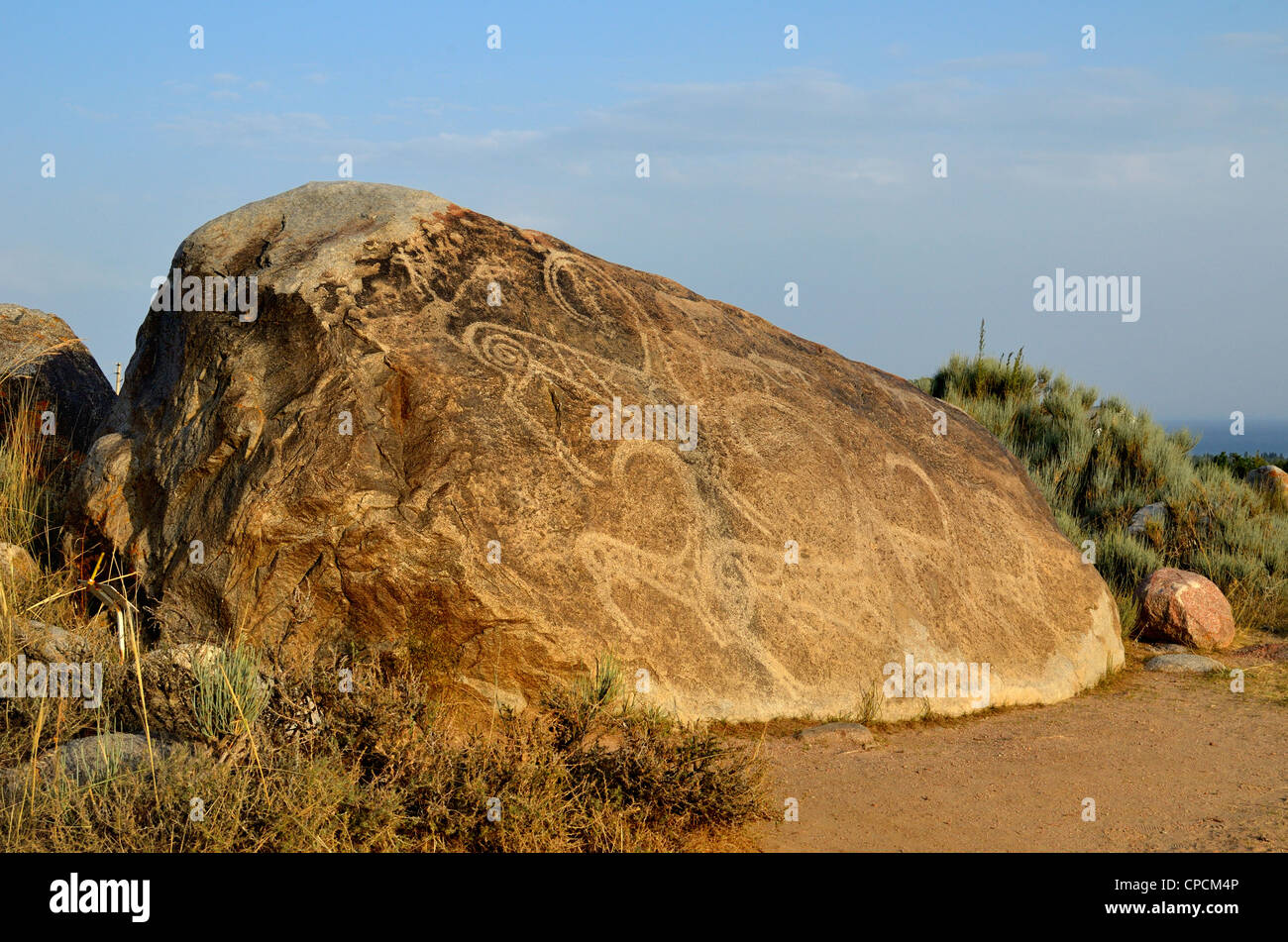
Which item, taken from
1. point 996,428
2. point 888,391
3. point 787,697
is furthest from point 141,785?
point 996,428

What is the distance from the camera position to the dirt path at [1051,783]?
4094mm

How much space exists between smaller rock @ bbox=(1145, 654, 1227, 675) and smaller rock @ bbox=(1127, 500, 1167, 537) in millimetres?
2564

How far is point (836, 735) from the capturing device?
5.06 metres

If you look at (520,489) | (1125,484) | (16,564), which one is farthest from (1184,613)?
(16,564)

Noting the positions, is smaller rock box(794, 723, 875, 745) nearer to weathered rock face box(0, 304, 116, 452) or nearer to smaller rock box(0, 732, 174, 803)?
smaller rock box(0, 732, 174, 803)

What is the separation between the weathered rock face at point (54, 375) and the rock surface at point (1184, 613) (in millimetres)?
7496

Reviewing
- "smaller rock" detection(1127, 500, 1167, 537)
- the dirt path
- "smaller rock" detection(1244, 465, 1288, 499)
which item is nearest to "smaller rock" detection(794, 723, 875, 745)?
the dirt path

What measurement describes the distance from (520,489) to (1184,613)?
17.3ft

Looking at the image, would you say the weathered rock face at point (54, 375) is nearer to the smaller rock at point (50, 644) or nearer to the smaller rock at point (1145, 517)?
the smaller rock at point (50, 644)

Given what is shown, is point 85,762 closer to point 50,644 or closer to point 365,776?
point 365,776

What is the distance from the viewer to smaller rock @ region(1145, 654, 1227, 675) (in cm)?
697

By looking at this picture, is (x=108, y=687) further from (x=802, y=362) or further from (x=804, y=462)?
(x=802, y=362)

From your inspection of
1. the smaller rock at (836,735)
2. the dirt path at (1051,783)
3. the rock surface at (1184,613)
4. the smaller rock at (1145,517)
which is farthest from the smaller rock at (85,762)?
the smaller rock at (1145,517)

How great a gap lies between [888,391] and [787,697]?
2.65m
